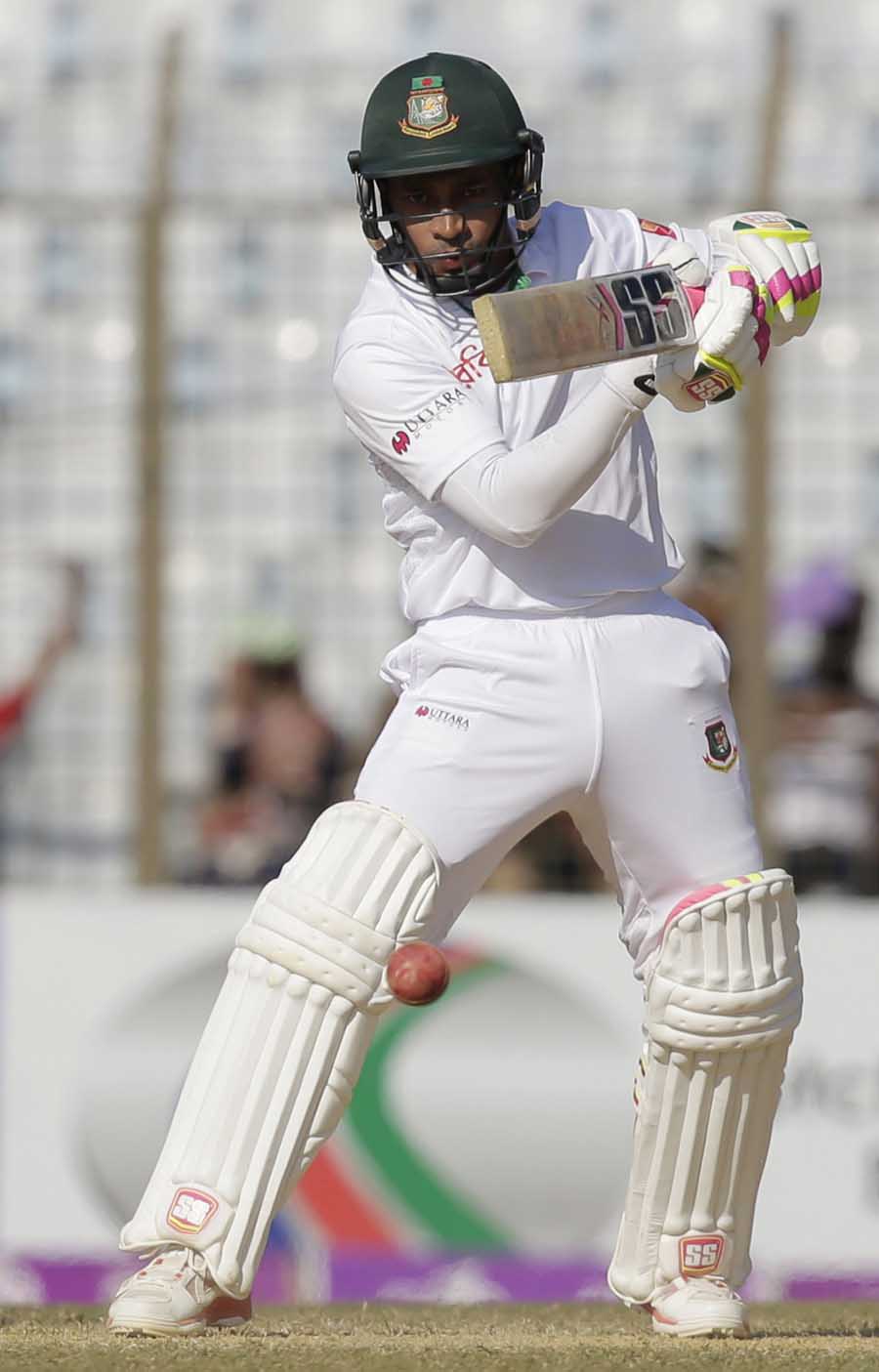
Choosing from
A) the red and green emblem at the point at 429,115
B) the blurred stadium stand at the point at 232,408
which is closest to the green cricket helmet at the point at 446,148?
the red and green emblem at the point at 429,115

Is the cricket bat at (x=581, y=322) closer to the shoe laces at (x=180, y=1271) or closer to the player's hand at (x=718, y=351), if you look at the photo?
the player's hand at (x=718, y=351)

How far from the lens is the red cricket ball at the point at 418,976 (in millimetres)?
3715

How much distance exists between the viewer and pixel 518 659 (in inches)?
156

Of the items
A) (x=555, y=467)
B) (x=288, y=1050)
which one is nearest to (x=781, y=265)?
(x=555, y=467)

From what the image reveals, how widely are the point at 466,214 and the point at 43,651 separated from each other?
Answer: 4.48 m

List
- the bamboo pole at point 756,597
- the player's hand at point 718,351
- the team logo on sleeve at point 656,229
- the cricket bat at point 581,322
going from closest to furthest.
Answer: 1. the cricket bat at point 581,322
2. the player's hand at point 718,351
3. the team logo on sleeve at point 656,229
4. the bamboo pole at point 756,597

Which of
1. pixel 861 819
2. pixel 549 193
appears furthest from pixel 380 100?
pixel 861 819

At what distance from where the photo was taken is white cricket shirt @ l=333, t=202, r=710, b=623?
156 inches

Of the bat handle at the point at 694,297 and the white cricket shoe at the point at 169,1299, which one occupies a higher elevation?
the bat handle at the point at 694,297

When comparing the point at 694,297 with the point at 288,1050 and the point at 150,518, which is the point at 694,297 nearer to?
the point at 288,1050

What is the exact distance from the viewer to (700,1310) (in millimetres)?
4070

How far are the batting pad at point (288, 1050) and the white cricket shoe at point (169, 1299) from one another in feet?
0.14

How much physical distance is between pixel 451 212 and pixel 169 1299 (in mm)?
1791

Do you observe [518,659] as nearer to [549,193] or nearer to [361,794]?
[361,794]
